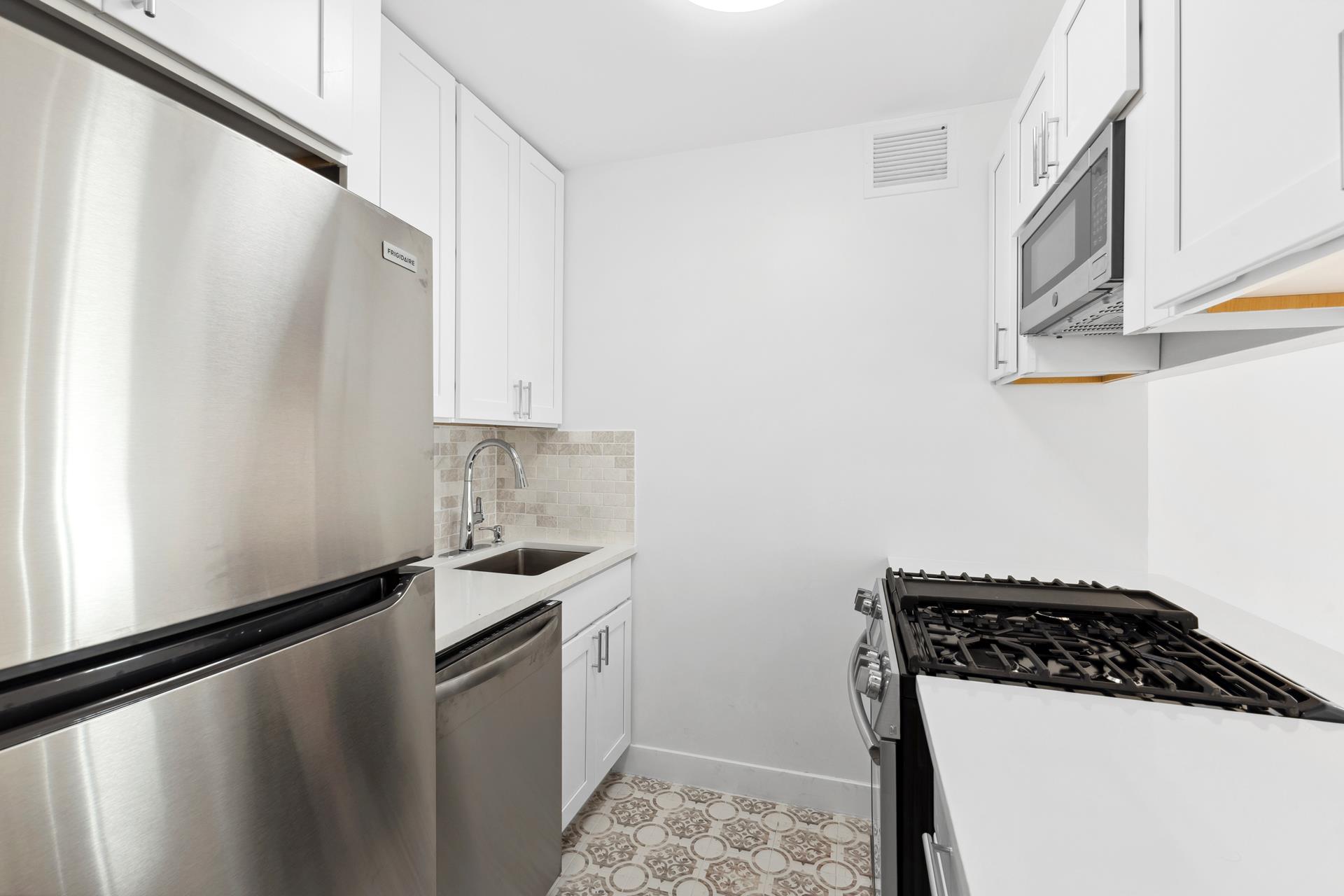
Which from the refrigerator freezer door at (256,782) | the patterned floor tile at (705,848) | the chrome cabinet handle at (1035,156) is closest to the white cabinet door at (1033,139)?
the chrome cabinet handle at (1035,156)

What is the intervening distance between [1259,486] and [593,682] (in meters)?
2.01

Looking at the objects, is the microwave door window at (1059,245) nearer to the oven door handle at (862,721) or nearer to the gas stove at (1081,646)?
the gas stove at (1081,646)

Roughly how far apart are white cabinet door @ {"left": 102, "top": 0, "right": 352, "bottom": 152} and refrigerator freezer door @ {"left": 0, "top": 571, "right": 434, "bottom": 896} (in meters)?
0.82

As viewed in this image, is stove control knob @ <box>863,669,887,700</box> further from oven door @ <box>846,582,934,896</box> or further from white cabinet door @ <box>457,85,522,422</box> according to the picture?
white cabinet door @ <box>457,85,522,422</box>

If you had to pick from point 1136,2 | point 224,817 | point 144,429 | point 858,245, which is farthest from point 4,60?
point 858,245

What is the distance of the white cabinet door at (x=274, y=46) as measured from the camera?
810 mm

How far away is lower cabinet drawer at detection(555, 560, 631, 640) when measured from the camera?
1.92m

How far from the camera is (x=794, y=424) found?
2346 millimetres

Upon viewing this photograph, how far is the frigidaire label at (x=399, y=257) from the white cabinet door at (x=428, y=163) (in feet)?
1.87

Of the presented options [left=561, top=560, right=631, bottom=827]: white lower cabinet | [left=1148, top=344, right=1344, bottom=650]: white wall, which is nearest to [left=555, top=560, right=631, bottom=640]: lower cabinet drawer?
[left=561, top=560, right=631, bottom=827]: white lower cabinet

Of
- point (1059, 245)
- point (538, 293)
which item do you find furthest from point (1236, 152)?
point (538, 293)

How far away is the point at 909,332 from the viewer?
7.29 feet

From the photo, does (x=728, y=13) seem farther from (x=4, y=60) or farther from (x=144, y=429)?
(x=144, y=429)

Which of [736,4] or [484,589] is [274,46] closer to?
[736,4]
